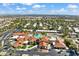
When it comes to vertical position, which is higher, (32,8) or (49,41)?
(32,8)

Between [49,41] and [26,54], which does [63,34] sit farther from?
[26,54]

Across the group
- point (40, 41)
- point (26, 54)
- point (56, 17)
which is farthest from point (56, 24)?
point (26, 54)

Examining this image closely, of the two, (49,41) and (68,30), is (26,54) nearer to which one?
(49,41)

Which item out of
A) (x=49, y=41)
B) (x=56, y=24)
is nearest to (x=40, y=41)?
(x=49, y=41)

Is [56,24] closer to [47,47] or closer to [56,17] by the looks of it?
[56,17]

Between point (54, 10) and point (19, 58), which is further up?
point (54, 10)

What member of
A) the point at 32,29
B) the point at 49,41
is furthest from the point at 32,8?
the point at 49,41

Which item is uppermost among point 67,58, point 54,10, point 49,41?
point 54,10

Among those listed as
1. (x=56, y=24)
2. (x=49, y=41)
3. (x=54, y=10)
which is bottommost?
(x=49, y=41)
